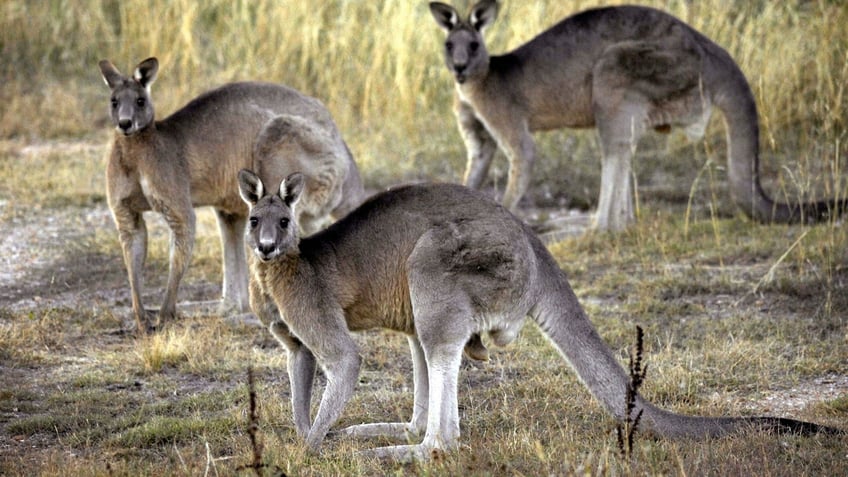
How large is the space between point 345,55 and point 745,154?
4984 mm

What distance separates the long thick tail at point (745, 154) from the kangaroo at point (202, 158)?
2.88 m

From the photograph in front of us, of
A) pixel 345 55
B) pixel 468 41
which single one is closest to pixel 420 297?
pixel 468 41

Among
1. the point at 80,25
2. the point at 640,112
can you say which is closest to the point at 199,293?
the point at 640,112

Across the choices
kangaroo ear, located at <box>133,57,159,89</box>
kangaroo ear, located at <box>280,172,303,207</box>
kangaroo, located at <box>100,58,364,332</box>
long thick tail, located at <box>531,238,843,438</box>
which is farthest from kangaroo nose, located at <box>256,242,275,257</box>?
kangaroo ear, located at <box>133,57,159,89</box>

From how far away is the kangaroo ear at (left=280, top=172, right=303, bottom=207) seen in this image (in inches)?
197

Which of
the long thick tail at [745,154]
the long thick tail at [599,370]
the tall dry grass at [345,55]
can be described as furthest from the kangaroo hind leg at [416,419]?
the tall dry grass at [345,55]

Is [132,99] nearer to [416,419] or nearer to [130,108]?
[130,108]

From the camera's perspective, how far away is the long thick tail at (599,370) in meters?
4.49

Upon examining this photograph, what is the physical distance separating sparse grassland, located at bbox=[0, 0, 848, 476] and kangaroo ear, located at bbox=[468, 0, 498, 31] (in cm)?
181

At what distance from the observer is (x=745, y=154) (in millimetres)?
8250

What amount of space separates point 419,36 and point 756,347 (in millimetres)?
6447

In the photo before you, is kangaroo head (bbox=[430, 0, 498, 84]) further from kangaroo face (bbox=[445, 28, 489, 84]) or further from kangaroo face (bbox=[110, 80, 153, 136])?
kangaroo face (bbox=[110, 80, 153, 136])

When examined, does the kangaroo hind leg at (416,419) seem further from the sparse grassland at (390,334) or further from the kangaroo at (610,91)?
the kangaroo at (610,91)

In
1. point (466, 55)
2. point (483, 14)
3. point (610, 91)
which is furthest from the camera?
point (483, 14)
